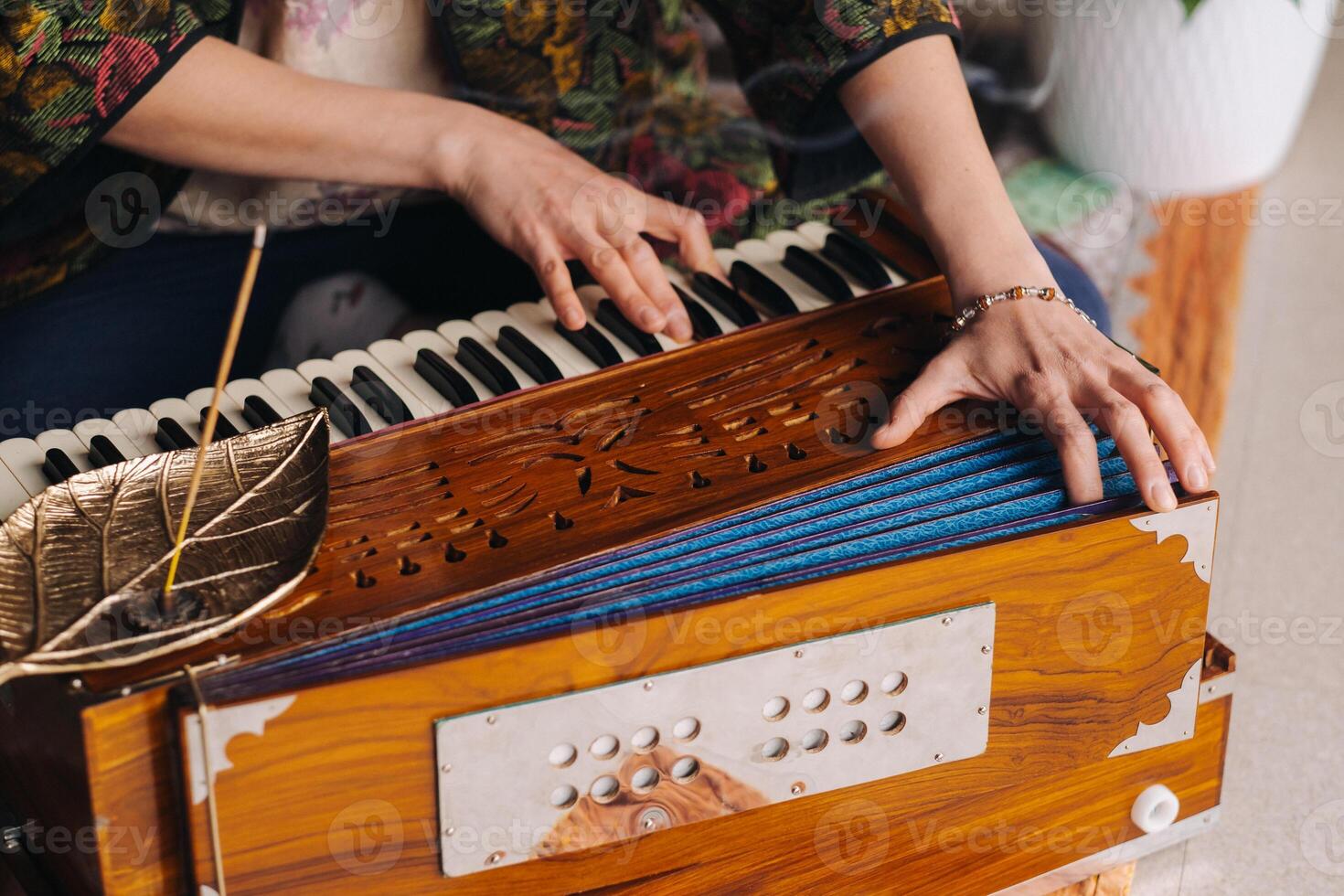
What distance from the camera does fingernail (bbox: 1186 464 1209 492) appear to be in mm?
974

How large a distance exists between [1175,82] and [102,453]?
199 centimetres

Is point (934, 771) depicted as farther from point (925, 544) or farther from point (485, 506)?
point (485, 506)

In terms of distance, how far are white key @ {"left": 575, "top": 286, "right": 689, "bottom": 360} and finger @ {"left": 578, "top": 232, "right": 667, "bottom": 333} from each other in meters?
0.01

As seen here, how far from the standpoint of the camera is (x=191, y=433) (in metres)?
1.09

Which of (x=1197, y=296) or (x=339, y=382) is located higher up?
(x=339, y=382)

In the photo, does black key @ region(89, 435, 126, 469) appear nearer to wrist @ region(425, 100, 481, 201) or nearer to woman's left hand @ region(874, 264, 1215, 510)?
wrist @ region(425, 100, 481, 201)

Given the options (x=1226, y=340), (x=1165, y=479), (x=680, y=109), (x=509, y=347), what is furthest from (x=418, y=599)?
(x=1226, y=340)

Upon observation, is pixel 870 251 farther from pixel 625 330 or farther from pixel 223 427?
pixel 223 427

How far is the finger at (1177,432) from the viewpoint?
977 mm

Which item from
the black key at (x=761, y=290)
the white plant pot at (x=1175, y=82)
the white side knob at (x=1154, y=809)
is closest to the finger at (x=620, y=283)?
the black key at (x=761, y=290)

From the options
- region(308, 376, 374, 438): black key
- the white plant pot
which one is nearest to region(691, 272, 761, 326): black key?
region(308, 376, 374, 438): black key

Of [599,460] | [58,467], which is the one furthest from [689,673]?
[58,467]

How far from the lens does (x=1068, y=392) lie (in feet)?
3.41

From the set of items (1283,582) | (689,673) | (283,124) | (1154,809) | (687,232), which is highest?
(283,124)
